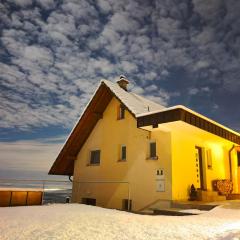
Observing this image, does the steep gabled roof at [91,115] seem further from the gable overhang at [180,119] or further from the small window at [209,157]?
the small window at [209,157]

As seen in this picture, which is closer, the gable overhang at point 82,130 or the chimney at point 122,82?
the gable overhang at point 82,130

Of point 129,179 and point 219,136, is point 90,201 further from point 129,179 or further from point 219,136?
point 219,136

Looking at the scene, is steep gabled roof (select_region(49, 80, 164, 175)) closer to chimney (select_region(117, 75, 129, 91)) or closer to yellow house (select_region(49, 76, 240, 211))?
yellow house (select_region(49, 76, 240, 211))

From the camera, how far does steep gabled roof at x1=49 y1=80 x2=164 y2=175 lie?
1390 centimetres

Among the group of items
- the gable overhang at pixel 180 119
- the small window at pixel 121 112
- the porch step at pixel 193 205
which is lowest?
the porch step at pixel 193 205

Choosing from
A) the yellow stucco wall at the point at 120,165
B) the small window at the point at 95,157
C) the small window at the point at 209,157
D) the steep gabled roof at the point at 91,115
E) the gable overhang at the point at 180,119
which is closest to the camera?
the gable overhang at the point at 180,119

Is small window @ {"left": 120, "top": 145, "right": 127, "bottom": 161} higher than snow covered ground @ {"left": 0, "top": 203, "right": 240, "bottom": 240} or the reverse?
higher

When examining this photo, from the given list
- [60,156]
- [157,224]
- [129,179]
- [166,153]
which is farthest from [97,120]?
[157,224]

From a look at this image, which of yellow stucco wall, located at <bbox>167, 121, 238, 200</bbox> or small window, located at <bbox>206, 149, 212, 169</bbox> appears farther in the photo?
small window, located at <bbox>206, 149, 212, 169</bbox>

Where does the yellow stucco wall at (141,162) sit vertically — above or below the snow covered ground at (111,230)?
above

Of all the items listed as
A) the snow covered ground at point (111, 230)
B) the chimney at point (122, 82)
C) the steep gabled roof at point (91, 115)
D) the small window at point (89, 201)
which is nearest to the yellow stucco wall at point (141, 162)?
the small window at point (89, 201)

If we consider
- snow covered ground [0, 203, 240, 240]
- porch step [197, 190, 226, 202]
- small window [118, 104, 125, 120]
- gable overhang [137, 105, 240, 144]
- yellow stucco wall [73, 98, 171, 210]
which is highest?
small window [118, 104, 125, 120]

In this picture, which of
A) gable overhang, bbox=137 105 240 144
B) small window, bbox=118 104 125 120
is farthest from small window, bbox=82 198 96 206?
gable overhang, bbox=137 105 240 144

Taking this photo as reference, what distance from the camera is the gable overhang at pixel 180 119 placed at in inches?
379
